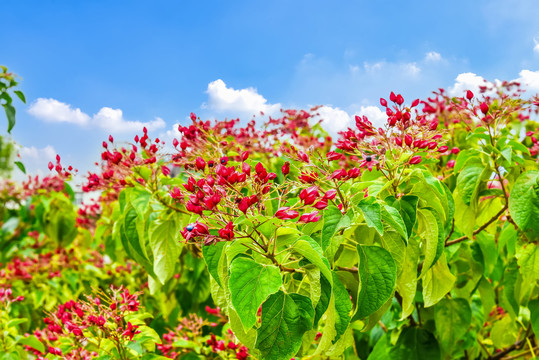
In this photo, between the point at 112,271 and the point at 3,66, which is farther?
the point at 112,271

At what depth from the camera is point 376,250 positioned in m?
0.98

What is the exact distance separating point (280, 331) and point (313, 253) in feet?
0.53

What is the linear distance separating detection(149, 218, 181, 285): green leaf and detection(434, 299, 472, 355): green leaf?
90 cm

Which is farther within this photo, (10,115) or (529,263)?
(10,115)

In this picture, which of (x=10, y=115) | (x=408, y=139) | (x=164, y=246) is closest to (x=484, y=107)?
(x=408, y=139)

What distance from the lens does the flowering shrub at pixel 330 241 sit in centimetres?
91

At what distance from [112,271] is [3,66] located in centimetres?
141

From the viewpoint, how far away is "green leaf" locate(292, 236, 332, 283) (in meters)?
0.83

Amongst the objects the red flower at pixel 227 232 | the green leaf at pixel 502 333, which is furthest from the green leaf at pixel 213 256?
the green leaf at pixel 502 333

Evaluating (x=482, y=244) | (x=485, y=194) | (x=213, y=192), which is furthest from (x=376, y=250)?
(x=482, y=244)

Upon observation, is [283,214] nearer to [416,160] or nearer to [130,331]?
[416,160]

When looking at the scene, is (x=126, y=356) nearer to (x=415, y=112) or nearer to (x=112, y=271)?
(x=415, y=112)

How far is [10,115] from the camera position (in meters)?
2.33

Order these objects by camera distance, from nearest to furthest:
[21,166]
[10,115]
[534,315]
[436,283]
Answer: [436,283] → [534,315] → [10,115] → [21,166]
